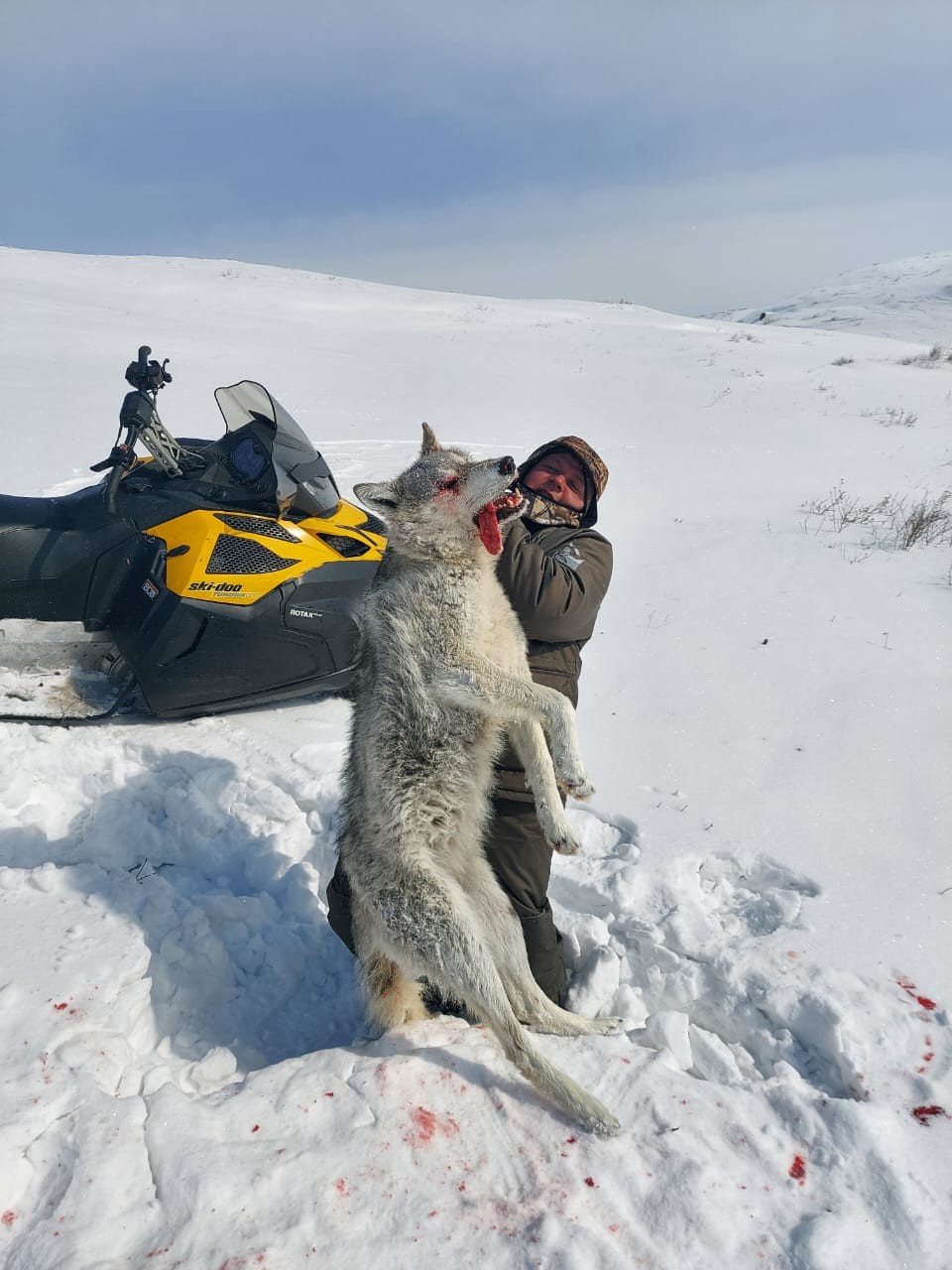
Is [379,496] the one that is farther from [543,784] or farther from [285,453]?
[285,453]

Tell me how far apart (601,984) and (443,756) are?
1.19 meters

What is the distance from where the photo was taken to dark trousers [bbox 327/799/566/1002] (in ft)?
10.3

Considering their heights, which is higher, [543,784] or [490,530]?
[490,530]

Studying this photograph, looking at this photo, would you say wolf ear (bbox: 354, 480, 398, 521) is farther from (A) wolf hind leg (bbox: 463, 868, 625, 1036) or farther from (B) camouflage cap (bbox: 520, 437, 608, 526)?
(A) wolf hind leg (bbox: 463, 868, 625, 1036)

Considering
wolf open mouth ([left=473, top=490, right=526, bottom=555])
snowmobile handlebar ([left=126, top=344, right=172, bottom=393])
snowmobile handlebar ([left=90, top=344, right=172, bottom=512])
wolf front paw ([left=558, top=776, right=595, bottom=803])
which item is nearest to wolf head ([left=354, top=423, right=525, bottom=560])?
wolf open mouth ([left=473, top=490, right=526, bottom=555])

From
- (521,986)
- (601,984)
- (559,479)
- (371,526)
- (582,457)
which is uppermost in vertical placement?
(582,457)

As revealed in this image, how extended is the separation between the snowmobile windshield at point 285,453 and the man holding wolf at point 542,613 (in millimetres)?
1659

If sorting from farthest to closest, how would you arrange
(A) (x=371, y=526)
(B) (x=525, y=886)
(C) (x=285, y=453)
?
(A) (x=371, y=526) → (C) (x=285, y=453) → (B) (x=525, y=886)

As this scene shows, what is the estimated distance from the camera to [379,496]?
3.08m

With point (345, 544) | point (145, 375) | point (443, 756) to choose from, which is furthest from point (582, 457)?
point (145, 375)

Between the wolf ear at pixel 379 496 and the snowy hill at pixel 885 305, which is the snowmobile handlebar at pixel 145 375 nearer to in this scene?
the wolf ear at pixel 379 496

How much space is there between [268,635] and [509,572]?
5.96 feet

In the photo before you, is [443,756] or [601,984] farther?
[601,984]

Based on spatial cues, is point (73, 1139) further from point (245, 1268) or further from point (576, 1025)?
point (576, 1025)
